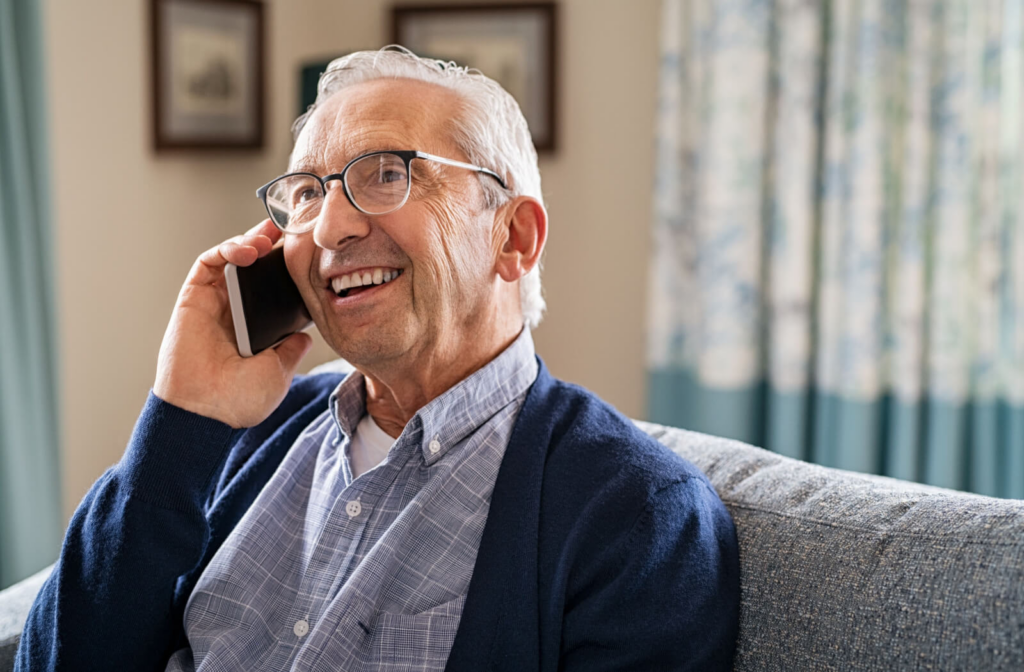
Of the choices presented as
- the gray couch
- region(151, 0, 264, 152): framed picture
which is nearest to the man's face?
the gray couch

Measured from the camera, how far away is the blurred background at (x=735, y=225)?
2.31m

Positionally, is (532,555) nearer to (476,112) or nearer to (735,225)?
(476,112)

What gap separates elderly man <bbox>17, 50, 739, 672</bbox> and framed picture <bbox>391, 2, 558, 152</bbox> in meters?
1.81

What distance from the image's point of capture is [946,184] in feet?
8.39

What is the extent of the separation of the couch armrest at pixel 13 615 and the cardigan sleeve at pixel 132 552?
0.09m

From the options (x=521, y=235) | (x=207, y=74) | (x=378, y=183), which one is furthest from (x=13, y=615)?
(x=207, y=74)

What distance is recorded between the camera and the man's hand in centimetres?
127

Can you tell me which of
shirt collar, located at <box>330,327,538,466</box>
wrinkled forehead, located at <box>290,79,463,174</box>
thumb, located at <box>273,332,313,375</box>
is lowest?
shirt collar, located at <box>330,327,538,466</box>

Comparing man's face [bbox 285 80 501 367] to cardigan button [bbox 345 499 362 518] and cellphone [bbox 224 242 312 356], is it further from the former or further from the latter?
cardigan button [bbox 345 499 362 518]

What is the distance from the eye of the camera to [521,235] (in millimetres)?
1396

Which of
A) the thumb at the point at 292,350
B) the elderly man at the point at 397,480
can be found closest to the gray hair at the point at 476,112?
the elderly man at the point at 397,480

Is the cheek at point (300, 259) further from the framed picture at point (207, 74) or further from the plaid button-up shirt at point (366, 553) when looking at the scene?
the framed picture at point (207, 74)

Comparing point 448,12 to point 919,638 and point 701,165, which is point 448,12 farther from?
point 919,638

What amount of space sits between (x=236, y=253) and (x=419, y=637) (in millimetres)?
605
